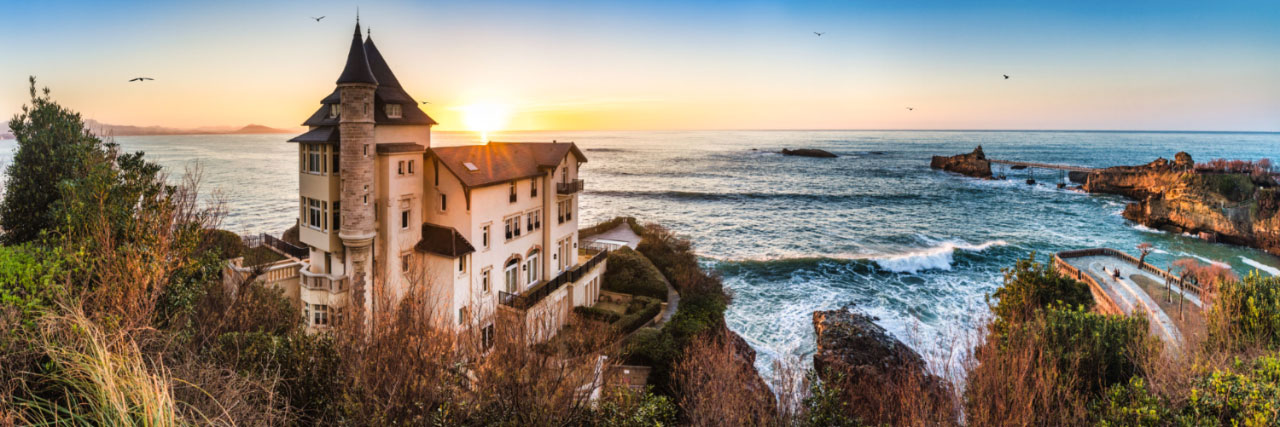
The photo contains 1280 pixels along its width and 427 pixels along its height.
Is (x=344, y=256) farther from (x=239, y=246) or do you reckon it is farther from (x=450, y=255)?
(x=239, y=246)

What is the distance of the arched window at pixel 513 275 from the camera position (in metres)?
28.7

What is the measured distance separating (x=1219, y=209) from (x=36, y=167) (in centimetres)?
9187

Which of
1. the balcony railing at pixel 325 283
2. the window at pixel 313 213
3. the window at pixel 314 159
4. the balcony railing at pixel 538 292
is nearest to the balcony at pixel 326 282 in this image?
the balcony railing at pixel 325 283

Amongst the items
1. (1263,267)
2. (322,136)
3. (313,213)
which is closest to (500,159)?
(322,136)

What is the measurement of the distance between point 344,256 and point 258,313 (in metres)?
4.87

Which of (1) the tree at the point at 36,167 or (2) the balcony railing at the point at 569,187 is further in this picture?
(2) the balcony railing at the point at 569,187

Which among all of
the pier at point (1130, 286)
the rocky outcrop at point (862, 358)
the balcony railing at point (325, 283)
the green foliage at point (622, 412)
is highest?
the balcony railing at point (325, 283)

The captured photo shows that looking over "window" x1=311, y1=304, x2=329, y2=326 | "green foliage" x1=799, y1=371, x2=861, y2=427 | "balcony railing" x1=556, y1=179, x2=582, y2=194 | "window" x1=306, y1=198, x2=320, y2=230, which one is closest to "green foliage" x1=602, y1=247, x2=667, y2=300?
"balcony railing" x1=556, y1=179, x2=582, y2=194

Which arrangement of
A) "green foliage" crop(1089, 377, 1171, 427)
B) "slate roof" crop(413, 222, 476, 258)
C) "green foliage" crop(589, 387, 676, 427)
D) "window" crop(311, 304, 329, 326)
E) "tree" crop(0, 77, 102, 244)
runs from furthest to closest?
"window" crop(311, 304, 329, 326)
"slate roof" crop(413, 222, 476, 258)
"tree" crop(0, 77, 102, 244)
"green foliage" crop(589, 387, 676, 427)
"green foliage" crop(1089, 377, 1171, 427)

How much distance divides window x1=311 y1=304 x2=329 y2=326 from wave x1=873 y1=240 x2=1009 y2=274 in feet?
132

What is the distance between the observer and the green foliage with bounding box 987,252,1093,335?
24.0 metres

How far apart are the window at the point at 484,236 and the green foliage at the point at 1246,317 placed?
84.9ft

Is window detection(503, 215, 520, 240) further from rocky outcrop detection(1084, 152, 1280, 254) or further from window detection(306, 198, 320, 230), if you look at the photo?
rocky outcrop detection(1084, 152, 1280, 254)

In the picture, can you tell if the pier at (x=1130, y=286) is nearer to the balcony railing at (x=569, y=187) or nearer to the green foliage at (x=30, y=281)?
the balcony railing at (x=569, y=187)
